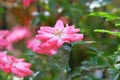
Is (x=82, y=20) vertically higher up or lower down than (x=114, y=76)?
higher up

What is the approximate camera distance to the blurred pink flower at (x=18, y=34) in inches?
112

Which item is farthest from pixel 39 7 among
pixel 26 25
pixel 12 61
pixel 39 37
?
pixel 39 37

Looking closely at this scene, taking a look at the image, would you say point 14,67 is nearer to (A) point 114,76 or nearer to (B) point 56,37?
(B) point 56,37

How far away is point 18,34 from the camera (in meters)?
2.92

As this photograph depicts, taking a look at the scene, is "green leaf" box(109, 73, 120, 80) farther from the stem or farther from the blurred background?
the blurred background

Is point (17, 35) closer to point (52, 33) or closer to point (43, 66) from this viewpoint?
point (43, 66)

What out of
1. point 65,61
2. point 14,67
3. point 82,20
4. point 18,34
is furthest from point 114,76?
point 18,34

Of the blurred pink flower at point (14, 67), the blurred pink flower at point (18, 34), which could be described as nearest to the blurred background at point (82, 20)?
the blurred pink flower at point (14, 67)

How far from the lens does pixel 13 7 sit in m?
2.58

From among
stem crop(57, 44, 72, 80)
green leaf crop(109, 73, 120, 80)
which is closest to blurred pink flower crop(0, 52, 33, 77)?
stem crop(57, 44, 72, 80)

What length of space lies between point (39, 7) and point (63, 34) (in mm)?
1045

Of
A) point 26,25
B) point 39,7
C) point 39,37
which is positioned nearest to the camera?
point 39,37

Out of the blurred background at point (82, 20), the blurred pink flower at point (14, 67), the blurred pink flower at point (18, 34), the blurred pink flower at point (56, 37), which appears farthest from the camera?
the blurred pink flower at point (18, 34)

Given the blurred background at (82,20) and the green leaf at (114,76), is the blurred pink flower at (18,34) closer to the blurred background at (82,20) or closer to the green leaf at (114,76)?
the blurred background at (82,20)
